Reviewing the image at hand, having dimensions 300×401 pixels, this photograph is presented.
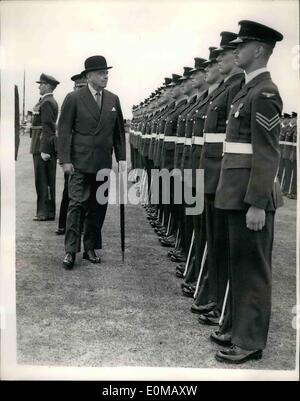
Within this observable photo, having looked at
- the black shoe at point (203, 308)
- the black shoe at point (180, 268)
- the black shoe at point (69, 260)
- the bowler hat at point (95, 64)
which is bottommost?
the black shoe at point (203, 308)

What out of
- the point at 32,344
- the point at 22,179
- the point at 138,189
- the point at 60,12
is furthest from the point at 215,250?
the point at 22,179

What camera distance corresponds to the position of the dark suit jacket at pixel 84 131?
5.87 meters

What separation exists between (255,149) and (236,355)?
132 cm

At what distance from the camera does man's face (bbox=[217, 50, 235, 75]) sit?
14.4 ft

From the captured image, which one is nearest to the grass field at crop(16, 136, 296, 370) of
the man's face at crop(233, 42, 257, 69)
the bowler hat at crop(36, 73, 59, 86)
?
the man's face at crop(233, 42, 257, 69)

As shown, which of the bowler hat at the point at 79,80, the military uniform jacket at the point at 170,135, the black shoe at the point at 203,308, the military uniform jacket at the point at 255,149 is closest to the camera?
the military uniform jacket at the point at 255,149

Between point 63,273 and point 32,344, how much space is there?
166 centimetres

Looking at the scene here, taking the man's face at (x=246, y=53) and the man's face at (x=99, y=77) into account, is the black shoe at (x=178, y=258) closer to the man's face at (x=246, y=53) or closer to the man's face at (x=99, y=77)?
the man's face at (x=99, y=77)

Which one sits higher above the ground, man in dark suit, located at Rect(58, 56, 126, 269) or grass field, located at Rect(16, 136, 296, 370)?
man in dark suit, located at Rect(58, 56, 126, 269)

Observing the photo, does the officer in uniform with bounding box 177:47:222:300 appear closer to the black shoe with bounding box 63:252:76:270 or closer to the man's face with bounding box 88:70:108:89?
the man's face with bounding box 88:70:108:89

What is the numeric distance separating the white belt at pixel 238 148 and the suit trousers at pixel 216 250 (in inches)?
27.2

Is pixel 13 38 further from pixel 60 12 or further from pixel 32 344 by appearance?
pixel 32 344

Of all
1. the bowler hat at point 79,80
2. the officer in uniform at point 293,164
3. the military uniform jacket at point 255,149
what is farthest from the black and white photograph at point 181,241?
the officer in uniform at point 293,164

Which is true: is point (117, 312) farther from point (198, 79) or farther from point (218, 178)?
point (198, 79)
